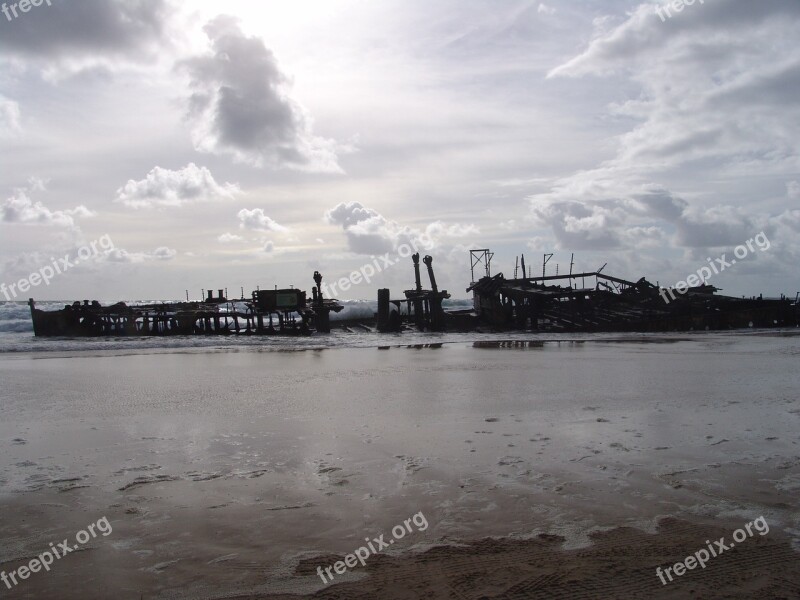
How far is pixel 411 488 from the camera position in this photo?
5.99 metres

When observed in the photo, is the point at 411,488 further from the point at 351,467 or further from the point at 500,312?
the point at 500,312

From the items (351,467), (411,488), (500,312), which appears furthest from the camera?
(500,312)

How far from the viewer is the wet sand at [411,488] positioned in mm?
4211

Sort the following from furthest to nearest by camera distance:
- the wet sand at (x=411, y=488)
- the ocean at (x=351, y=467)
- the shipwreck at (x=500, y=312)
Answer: the shipwreck at (x=500, y=312) → the ocean at (x=351, y=467) → the wet sand at (x=411, y=488)

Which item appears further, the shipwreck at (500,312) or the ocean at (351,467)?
the shipwreck at (500,312)

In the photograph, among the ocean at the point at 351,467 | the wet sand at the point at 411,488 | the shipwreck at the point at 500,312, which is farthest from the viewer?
the shipwreck at the point at 500,312

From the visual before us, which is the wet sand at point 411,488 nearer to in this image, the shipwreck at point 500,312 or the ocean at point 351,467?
the ocean at point 351,467

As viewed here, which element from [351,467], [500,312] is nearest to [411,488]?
[351,467]

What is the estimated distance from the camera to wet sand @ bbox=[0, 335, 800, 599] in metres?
4.21

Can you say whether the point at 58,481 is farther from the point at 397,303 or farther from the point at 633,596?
the point at 397,303

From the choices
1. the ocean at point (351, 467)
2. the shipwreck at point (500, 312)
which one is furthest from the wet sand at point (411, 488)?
the shipwreck at point (500, 312)

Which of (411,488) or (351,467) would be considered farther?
(351,467)

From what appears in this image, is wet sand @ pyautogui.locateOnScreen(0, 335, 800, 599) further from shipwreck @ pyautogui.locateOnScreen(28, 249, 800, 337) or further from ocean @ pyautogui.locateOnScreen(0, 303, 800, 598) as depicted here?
shipwreck @ pyautogui.locateOnScreen(28, 249, 800, 337)

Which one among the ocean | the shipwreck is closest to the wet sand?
the ocean
